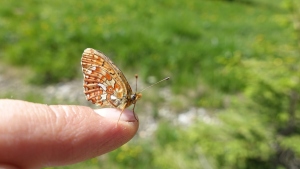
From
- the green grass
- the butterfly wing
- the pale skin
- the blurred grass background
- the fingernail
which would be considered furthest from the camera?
the green grass

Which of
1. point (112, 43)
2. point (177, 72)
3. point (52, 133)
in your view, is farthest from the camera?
point (112, 43)

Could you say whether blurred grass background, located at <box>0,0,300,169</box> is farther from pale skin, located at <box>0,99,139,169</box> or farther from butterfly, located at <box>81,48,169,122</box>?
pale skin, located at <box>0,99,139,169</box>

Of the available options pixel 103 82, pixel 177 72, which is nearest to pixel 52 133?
pixel 103 82

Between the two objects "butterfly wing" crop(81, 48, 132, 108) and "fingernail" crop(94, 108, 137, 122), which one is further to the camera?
"butterfly wing" crop(81, 48, 132, 108)

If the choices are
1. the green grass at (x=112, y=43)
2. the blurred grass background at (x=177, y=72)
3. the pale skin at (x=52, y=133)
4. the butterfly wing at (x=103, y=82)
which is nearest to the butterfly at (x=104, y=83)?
the butterfly wing at (x=103, y=82)

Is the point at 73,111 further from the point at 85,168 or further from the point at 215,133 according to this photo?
the point at 85,168

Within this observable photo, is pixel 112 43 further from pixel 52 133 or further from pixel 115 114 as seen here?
pixel 52 133

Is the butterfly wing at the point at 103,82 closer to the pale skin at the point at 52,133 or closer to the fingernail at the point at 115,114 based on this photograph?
the fingernail at the point at 115,114

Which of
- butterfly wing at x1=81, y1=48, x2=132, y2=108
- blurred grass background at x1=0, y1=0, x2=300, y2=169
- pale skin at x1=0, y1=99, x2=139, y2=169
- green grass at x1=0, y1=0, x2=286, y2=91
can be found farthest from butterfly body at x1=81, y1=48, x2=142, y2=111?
green grass at x1=0, y1=0, x2=286, y2=91
